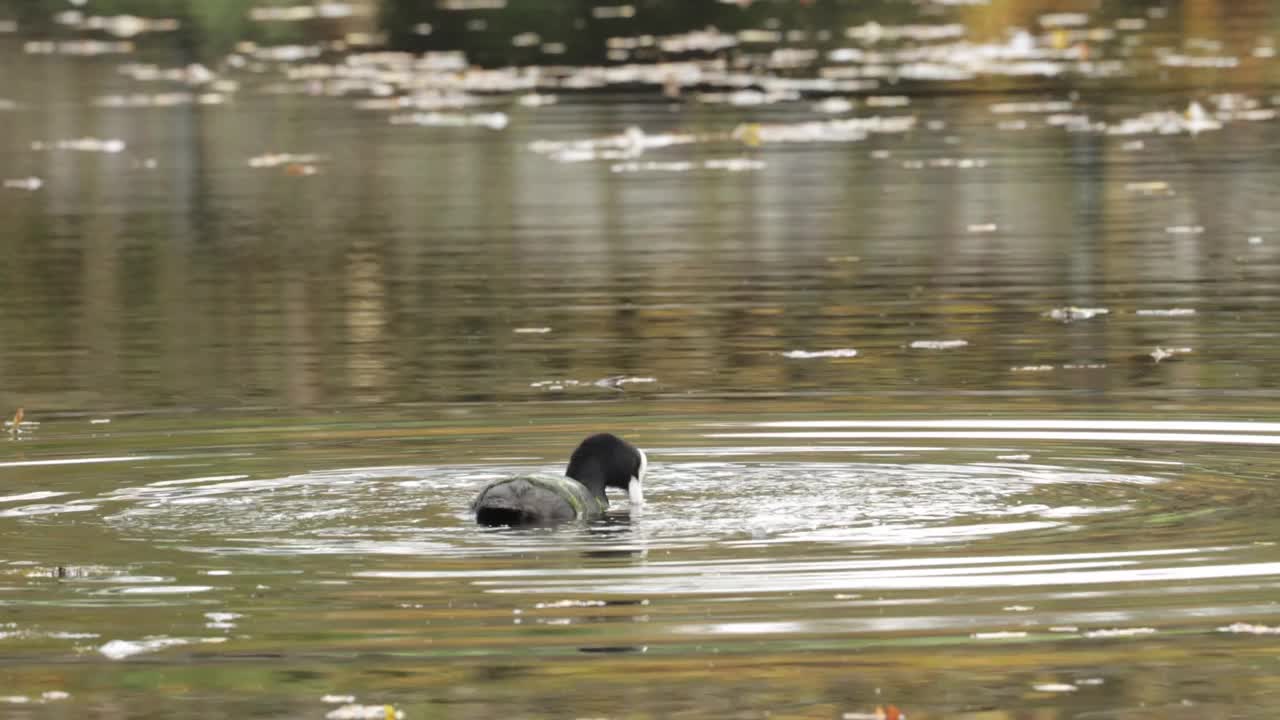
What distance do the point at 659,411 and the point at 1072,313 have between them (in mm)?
3931

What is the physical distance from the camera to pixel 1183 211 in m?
20.0

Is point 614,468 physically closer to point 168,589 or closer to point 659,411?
point 168,589

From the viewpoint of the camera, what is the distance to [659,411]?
39.3 feet

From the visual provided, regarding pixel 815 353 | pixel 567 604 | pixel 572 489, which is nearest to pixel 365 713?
pixel 567 604

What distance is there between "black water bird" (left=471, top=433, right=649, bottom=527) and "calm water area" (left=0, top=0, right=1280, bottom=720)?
0.10m

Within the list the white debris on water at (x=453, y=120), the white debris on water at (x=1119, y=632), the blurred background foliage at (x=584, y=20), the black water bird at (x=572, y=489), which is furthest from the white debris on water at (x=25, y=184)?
the white debris on water at (x=1119, y=632)

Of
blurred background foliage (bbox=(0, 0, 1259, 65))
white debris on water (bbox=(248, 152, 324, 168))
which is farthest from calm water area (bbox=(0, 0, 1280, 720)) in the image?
blurred background foliage (bbox=(0, 0, 1259, 65))

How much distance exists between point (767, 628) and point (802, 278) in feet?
31.3

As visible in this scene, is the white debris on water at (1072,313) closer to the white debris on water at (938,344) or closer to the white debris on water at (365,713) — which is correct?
the white debris on water at (938,344)

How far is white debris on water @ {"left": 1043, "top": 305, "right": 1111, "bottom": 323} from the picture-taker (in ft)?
49.2

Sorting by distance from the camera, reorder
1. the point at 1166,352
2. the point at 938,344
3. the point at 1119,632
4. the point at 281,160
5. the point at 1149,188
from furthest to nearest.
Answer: the point at 281,160
the point at 1149,188
the point at 938,344
the point at 1166,352
the point at 1119,632

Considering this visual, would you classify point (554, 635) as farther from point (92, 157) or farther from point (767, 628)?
point (92, 157)

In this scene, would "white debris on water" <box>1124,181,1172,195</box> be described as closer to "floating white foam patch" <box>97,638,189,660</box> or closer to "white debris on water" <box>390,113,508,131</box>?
"white debris on water" <box>390,113,508,131</box>

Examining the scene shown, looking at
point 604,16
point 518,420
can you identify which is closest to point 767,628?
point 518,420
